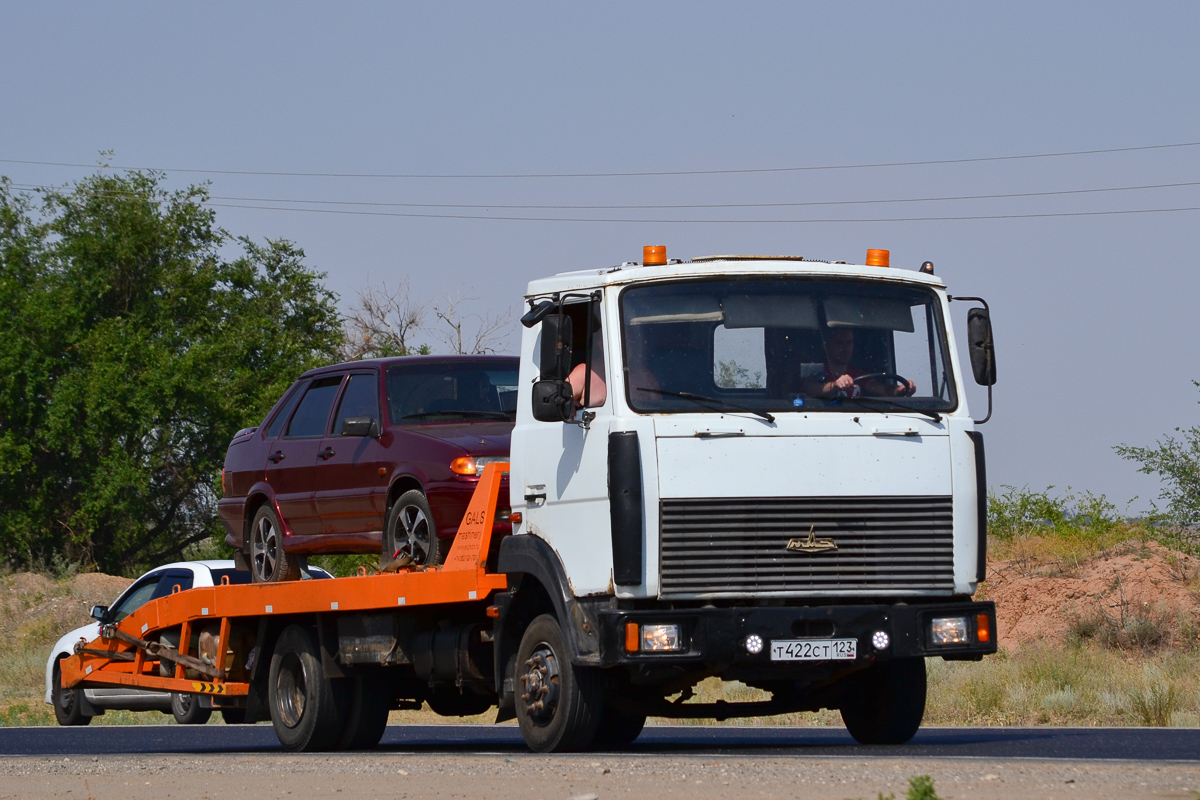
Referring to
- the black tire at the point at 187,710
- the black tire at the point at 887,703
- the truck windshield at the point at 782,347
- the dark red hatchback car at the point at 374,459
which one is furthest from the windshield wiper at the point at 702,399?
the black tire at the point at 187,710

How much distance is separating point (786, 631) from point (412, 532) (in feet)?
9.73

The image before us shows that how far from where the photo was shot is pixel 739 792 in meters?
6.96

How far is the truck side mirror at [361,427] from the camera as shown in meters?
10.6

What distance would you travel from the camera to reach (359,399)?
11406 mm

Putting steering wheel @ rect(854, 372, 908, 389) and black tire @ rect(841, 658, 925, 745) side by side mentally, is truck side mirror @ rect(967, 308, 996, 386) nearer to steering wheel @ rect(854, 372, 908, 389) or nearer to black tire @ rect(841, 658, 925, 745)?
steering wheel @ rect(854, 372, 908, 389)

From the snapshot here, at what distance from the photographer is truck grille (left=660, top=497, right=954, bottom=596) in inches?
338

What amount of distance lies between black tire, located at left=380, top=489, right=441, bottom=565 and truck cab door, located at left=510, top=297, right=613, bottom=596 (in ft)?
2.68

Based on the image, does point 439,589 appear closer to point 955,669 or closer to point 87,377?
point 955,669

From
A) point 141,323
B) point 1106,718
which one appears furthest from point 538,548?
point 141,323

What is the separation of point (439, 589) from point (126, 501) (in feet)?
108

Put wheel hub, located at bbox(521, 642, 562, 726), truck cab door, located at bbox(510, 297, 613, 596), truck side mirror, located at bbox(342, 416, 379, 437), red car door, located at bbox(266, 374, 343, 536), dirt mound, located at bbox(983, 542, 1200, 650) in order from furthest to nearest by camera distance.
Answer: dirt mound, located at bbox(983, 542, 1200, 650) < red car door, located at bbox(266, 374, 343, 536) < truck side mirror, located at bbox(342, 416, 379, 437) < wheel hub, located at bbox(521, 642, 562, 726) < truck cab door, located at bbox(510, 297, 613, 596)

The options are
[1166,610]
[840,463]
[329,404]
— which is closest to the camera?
[840,463]

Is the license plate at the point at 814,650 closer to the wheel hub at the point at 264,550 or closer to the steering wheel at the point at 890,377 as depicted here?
the steering wheel at the point at 890,377

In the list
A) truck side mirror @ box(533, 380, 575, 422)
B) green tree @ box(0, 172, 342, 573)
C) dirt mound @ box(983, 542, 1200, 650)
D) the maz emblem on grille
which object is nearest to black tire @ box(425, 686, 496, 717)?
truck side mirror @ box(533, 380, 575, 422)
